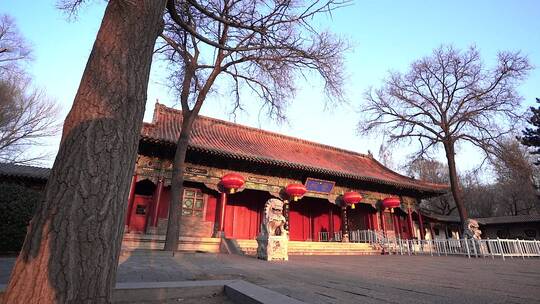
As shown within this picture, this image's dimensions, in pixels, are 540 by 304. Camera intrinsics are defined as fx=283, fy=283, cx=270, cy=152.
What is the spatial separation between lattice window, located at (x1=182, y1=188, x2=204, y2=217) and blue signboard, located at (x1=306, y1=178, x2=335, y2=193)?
4729 millimetres

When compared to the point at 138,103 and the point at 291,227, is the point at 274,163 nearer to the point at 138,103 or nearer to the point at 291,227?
the point at 291,227

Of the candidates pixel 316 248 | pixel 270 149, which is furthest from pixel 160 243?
pixel 270 149

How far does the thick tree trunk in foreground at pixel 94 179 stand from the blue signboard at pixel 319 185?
11.0 metres

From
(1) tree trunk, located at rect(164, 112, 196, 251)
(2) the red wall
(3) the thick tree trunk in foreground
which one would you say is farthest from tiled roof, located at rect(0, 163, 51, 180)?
(3) the thick tree trunk in foreground

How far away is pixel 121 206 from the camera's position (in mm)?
1873

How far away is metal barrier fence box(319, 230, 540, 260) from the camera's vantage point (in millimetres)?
9609

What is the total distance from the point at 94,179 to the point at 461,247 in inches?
478

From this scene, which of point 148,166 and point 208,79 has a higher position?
point 208,79

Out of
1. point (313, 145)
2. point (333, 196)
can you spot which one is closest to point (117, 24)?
point (333, 196)

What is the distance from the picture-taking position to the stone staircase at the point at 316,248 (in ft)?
31.2

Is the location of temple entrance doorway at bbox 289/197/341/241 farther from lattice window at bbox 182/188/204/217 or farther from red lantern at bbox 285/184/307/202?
lattice window at bbox 182/188/204/217

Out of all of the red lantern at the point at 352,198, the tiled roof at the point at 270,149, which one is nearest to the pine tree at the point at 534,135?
the tiled roof at the point at 270,149

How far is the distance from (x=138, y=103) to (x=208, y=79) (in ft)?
23.5

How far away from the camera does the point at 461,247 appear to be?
1027cm
